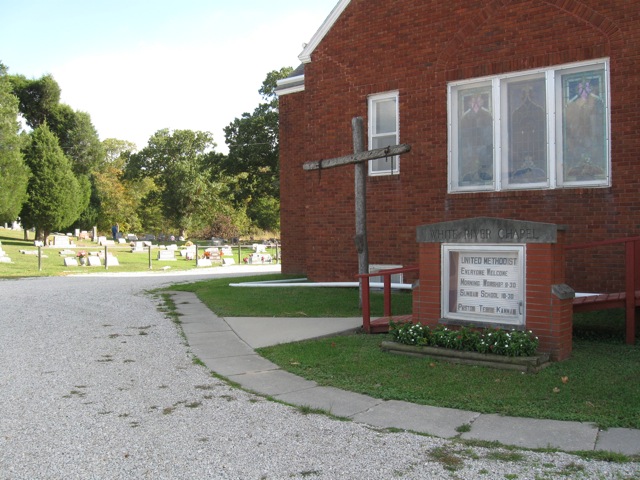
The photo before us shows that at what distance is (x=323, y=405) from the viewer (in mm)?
5301

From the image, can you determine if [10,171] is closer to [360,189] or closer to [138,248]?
[138,248]

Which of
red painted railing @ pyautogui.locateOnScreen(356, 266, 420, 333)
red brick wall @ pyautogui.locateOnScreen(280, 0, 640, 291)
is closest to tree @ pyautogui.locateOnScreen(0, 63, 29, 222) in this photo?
red brick wall @ pyautogui.locateOnScreen(280, 0, 640, 291)

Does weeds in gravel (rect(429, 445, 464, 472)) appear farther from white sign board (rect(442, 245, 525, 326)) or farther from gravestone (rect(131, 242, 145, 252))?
gravestone (rect(131, 242, 145, 252))

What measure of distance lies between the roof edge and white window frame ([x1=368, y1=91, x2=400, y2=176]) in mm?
1884

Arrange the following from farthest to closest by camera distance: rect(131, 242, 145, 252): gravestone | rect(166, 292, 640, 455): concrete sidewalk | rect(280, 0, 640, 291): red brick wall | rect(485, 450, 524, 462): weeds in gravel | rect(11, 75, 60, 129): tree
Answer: rect(11, 75, 60, 129): tree → rect(131, 242, 145, 252): gravestone → rect(280, 0, 640, 291): red brick wall → rect(166, 292, 640, 455): concrete sidewalk → rect(485, 450, 524, 462): weeds in gravel

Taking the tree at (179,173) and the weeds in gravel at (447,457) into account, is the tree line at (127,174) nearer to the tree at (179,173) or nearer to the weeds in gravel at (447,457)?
the tree at (179,173)

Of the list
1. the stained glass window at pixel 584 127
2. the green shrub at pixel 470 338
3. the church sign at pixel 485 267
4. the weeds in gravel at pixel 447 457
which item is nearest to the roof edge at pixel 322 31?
the stained glass window at pixel 584 127

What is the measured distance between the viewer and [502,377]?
5.91 meters

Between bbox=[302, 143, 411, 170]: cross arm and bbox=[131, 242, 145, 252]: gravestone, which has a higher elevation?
bbox=[302, 143, 411, 170]: cross arm

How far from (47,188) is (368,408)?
4579 cm

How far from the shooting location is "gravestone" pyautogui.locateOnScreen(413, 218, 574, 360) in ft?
21.2

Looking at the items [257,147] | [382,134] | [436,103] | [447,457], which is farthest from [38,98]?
[447,457]

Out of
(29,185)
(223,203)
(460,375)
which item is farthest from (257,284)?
(223,203)

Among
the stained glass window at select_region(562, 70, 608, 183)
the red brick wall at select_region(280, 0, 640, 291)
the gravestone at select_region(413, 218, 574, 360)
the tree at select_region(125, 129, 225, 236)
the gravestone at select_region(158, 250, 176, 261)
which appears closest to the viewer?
the gravestone at select_region(413, 218, 574, 360)
